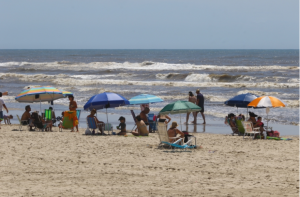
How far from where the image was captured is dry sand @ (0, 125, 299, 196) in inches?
238

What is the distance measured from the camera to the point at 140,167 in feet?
24.6

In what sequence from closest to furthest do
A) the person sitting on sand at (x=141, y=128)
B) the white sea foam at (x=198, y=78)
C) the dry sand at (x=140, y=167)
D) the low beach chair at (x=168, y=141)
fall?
the dry sand at (x=140, y=167) < the low beach chair at (x=168, y=141) < the person sitting on sand at (x=141, y=128) < the white sea foam at (x=198, y=78)

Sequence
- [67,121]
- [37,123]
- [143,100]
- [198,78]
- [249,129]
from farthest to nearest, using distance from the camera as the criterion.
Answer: [198,78]
[143,100]
[67,121]
[37,123]
[249,129]

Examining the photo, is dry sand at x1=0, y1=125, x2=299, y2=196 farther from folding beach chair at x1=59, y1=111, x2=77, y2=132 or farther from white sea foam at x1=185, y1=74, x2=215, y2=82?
white sea foam at x1=185, y1=74, x2=215, y2=82

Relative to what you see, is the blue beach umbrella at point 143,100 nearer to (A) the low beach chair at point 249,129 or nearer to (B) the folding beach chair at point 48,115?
(B) the folding beach chair at point 48,115

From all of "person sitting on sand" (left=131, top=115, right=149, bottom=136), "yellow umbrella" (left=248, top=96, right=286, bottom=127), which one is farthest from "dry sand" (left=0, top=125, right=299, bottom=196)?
"yellow umbrella" (left=248, top=96, right=286, bottom=127)

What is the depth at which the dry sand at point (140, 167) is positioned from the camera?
604cm

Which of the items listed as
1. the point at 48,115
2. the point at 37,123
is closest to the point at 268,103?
the point at 48,115

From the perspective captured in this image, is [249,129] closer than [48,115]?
Yes

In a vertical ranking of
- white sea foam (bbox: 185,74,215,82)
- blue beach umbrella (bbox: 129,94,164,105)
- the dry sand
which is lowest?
the dry sand

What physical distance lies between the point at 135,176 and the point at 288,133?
7.43 meters

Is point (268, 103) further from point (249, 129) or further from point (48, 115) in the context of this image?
point (48, 115)

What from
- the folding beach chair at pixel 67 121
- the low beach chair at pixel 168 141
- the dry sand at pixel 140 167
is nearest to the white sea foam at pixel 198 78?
the folding beach chair at pixel 67 121

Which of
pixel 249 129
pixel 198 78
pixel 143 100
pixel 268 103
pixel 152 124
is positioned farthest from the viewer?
pixel 198 78
